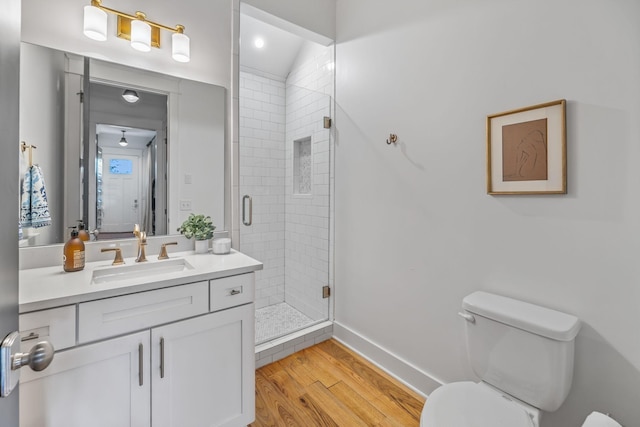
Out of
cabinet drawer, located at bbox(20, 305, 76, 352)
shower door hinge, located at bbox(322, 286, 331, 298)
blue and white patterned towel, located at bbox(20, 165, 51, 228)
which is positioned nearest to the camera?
cabinet drawer, located at bbox(20, 305, 76, 352)

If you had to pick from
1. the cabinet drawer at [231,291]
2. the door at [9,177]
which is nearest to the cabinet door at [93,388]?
the cabinet drawer at [231,291]

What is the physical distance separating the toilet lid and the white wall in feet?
1.23

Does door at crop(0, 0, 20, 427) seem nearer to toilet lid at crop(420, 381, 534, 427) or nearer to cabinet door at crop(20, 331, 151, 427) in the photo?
cabinet door at crop(20, 331, 151, 427)

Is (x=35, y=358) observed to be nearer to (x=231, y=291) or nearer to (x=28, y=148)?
(x=231, y=291)

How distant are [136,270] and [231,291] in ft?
1.71

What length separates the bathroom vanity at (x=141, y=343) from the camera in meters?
1.07

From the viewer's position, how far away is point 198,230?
183cm

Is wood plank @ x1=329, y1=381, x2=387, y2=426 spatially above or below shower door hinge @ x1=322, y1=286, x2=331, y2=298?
below

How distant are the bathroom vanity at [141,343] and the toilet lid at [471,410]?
880 millimetres

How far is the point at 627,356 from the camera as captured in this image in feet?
3.71

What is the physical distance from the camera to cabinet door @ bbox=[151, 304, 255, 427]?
128 cm

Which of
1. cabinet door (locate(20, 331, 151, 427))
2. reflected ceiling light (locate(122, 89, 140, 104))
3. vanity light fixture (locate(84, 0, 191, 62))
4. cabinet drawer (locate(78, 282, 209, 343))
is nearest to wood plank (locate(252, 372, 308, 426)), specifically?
cabinet door (locate(20, 331, 151, 427))

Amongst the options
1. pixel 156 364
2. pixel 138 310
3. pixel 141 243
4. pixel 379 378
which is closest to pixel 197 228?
pixel 141 243

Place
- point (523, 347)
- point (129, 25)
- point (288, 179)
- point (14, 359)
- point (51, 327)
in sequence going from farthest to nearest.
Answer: point (288, 179) → point (129, 25) → point (523, 347) → point (51, 327) → point (14, 359)
